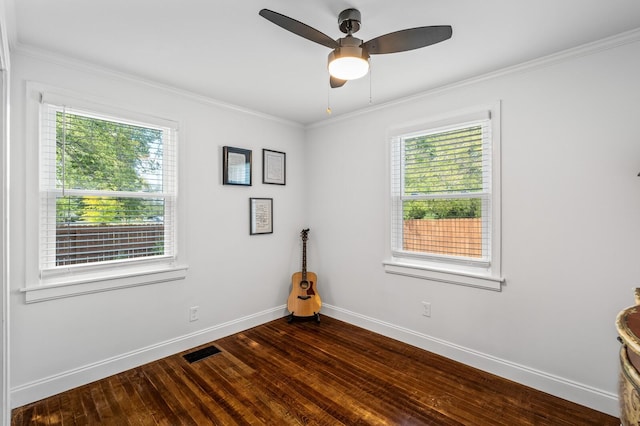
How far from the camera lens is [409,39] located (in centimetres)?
166

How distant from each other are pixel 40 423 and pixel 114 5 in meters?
2.52

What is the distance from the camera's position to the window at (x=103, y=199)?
2258 millimetres

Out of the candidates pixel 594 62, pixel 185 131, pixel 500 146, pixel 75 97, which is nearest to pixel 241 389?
pixel 185 131

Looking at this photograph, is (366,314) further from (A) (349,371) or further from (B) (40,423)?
(B) (40,423)

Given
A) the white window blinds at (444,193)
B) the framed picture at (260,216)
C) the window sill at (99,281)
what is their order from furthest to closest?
the framed picture at (260,216) < the white window blinds at (444,193) < the window sill at (99,281)

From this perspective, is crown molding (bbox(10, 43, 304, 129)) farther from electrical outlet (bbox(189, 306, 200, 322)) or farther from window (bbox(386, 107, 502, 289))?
electrical outlet (bbox(189, 306, 200, 322))

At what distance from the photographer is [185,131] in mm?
2943

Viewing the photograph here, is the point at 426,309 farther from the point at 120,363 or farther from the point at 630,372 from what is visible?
the point at 120,363

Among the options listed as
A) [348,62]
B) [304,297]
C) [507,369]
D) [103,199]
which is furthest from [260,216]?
[507,369]

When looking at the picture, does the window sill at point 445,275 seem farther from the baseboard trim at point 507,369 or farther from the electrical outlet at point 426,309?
the baseboard trim at point 507,369

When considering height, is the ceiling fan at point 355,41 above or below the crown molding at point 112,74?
below

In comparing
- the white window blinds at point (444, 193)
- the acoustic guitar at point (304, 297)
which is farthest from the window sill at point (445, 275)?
the acoustic guitar at point (304, 297)

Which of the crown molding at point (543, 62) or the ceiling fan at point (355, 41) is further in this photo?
the crown molding at point (543, 62)

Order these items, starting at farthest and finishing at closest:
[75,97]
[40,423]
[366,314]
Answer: [366,314] → [75,97] → [40,423]
